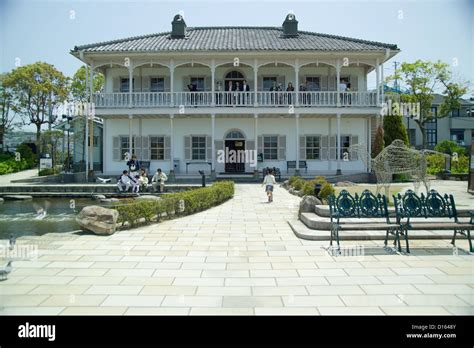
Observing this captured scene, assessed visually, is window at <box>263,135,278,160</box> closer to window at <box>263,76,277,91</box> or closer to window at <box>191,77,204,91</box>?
window at <box>263,76,277,91</box>

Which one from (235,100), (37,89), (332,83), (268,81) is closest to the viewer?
(235,100)

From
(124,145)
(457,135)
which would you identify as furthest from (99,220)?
(457,135)

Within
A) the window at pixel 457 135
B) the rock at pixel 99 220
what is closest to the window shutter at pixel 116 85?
the rock at pixel 99 220

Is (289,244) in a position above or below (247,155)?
below

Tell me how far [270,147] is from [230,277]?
1993cm

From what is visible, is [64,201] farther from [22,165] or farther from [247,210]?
[22,165]

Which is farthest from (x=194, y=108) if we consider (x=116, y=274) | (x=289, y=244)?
(x=116, y=274)

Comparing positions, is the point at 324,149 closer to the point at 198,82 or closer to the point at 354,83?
the point at 354,83

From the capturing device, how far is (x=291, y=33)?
2709cm

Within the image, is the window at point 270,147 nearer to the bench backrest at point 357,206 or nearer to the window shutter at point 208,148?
the window shutter at point 208,148

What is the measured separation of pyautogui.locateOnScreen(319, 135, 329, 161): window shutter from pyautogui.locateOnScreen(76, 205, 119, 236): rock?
59.2ft

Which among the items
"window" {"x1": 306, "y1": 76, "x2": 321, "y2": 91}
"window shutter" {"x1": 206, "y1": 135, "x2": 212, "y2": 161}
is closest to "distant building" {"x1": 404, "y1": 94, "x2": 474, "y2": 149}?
"window" {"x1": 306, "y1": 76, "x2": 321, "y2": 91}

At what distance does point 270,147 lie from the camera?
83.1 feet

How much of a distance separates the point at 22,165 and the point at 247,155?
65.7ft
